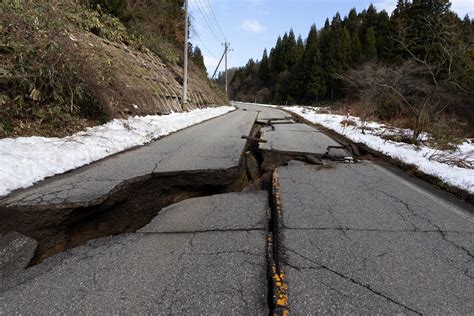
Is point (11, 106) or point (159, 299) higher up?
point (11, 106)

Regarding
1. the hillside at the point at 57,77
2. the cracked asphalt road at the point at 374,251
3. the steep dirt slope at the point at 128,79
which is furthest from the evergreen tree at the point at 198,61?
the cracked asphalt road at the point at 374,251

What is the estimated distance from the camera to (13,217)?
2990 mm

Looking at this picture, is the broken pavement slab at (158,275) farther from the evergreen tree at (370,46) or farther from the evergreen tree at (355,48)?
the evergreen tree at (355,48)

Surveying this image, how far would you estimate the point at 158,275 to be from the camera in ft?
6.94

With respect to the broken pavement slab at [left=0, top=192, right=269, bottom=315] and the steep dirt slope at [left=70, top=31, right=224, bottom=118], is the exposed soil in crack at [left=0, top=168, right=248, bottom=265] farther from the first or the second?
the steep dirt slope at [left=70, top=31, right=224, bottom=118]

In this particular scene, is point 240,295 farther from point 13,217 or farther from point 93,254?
point 13,217

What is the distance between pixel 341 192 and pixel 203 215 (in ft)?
6.87

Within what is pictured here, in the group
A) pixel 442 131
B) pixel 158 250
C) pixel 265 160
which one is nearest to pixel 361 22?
pixel 442 131

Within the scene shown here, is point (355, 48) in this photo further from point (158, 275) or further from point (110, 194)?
point (158, 275)

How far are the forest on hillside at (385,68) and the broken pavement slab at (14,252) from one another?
908cm

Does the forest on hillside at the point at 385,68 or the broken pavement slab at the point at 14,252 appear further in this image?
the forest on hillside at the point at 385,68

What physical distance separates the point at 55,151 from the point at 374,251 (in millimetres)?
5009

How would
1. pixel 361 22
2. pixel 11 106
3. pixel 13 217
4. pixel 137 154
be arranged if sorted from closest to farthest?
pixel 13 217
pixel 11 106
pixel 137 154
pixel 361 22

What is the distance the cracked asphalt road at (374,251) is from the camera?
1.90m
